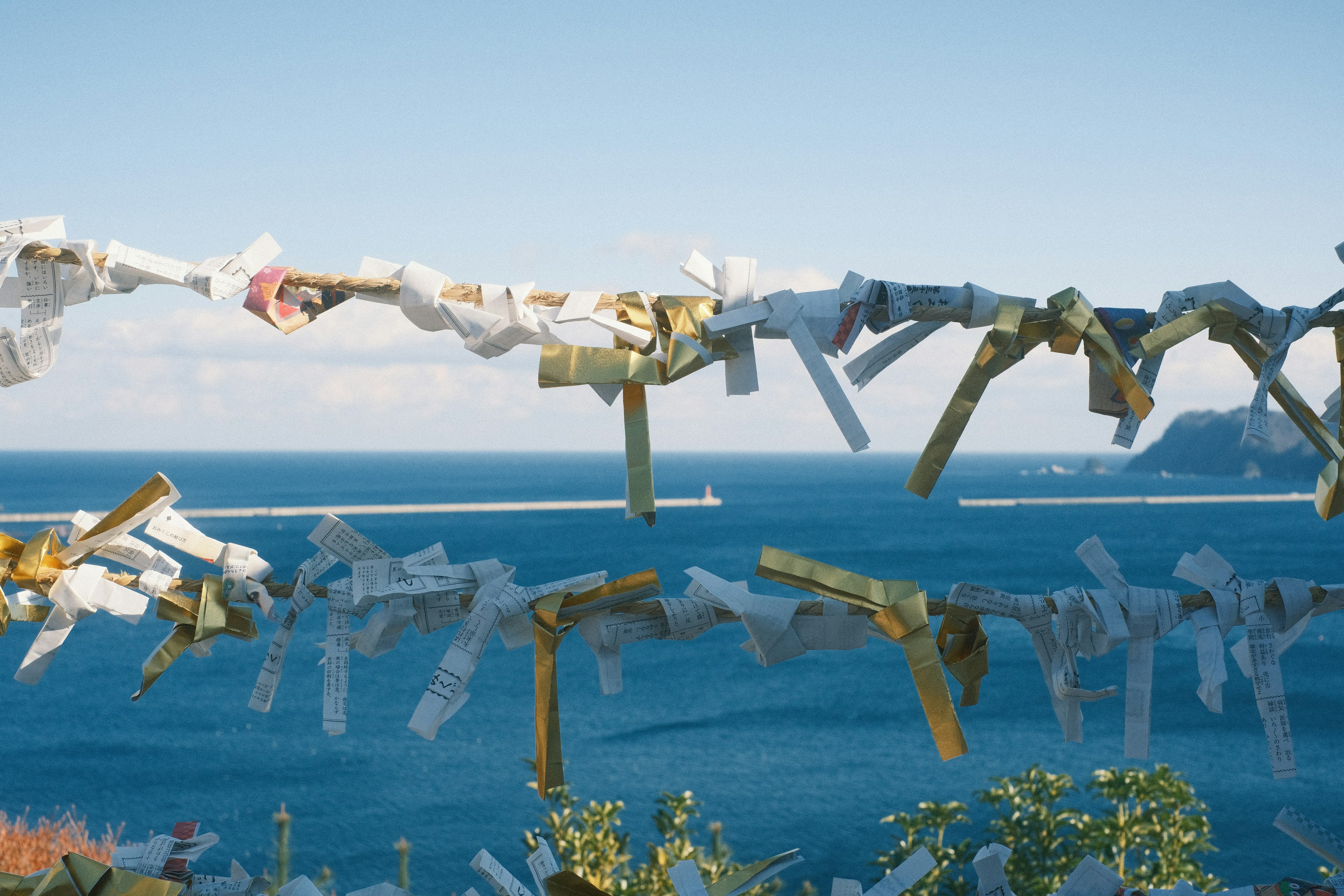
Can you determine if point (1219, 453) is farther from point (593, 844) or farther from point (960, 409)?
point (960, 409)

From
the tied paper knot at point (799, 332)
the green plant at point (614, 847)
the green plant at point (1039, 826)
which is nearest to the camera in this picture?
the tied paper knot at point (799, 332)

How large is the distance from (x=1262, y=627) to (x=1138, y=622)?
0.19 meters

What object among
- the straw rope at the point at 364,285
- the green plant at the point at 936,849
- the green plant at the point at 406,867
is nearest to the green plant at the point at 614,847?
the green plant at the point at 936,849

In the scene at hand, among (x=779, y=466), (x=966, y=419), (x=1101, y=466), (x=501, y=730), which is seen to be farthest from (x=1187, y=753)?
(x=779, y=466)

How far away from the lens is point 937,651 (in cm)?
122

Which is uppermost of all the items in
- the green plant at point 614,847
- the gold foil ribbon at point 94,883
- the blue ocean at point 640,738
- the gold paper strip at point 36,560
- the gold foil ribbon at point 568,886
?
the gold paper strip at point 36,560

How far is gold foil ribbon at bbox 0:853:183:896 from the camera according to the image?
129cm

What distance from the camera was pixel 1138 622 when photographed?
1.30 metres

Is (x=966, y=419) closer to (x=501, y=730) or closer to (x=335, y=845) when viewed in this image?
(x=335, y=845)

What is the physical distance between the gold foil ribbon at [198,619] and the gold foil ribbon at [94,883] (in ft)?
0.75

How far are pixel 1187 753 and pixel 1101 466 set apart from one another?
129259 mm

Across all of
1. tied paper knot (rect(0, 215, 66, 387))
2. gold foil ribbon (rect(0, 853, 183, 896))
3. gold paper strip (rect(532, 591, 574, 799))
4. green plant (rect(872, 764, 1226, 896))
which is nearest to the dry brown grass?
green plant (rect(872, 764, 1226, 896))

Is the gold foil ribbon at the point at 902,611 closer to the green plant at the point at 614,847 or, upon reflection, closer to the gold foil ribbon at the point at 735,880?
the gold foil ribbon at the point at 735,880

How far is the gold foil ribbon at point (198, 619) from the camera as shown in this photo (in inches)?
50.7
